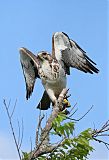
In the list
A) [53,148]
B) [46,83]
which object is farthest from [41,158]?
[46,83]

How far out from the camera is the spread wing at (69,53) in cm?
766

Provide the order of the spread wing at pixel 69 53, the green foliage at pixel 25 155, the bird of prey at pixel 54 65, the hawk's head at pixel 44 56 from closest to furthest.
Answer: the green foliage at pixel 25 155, the bird of prey at pixel 54 65, the hawk's head at pixel 44 56, the spread wing at pixel 69 53

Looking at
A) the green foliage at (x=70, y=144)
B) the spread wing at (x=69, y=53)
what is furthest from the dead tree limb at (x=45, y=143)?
the spread wing at (x=69, y=53)

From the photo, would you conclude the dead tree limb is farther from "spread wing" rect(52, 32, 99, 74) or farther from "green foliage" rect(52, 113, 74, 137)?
"spread wing" rect(52, 32, 99, 74)

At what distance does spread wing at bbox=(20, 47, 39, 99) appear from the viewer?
25.5ft

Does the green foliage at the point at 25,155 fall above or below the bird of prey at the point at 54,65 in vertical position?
below

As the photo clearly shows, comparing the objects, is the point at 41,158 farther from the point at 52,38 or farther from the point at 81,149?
the point at 52,38

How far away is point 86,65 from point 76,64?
0.71 ft

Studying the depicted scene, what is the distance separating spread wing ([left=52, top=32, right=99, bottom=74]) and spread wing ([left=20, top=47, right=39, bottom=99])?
1.42 feet

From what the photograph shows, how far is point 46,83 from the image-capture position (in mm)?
7297

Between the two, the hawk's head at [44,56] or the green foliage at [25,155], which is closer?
the green foliage at [25,155]

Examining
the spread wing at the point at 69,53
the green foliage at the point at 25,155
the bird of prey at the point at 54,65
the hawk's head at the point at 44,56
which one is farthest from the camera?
the spread wing at the point at 69,53

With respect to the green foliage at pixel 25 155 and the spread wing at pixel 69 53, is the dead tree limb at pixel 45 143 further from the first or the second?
the spread wing at pixel 69 53

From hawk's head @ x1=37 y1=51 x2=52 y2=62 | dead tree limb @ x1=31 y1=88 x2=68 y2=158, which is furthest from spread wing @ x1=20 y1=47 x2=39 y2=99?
dead tree limb @ x1=31 y1=88 x2=68 y2=158
